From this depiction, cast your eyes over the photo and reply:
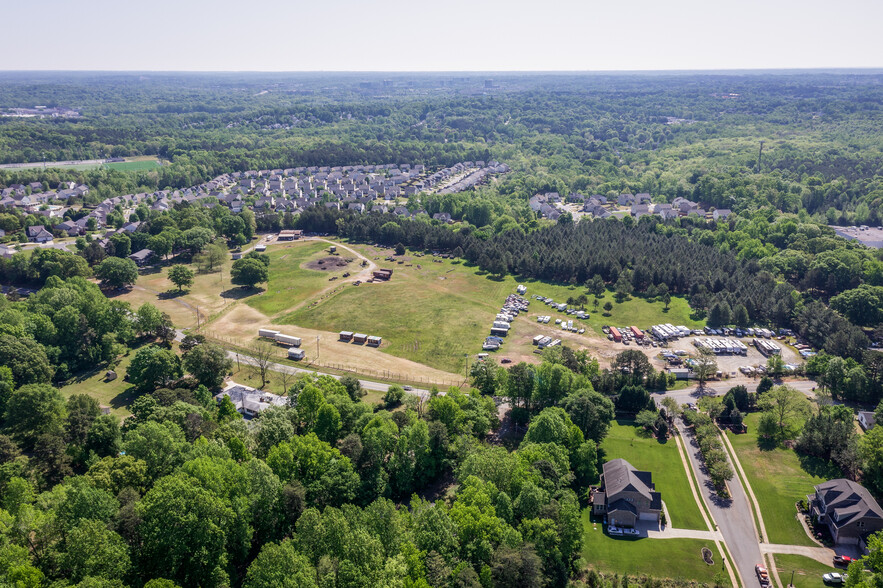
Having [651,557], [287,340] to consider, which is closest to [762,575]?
[651,557]

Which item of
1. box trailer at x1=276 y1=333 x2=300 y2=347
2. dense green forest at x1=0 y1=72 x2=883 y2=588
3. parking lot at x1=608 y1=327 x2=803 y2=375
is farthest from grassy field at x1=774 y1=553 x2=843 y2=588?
box trailer at x1=276 y1=333 x2=300 y2=347

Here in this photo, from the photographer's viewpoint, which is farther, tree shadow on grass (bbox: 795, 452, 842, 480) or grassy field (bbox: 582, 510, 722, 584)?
tree shadow on grass (bbox: 795, 452, 842, 480)

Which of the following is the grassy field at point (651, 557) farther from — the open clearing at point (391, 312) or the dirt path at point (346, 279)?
the dirt path at point (346, 279)

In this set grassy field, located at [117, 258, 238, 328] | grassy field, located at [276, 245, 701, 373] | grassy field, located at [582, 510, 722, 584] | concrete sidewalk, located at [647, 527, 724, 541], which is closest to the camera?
grassy field, located at [582, 510, 722, 584]

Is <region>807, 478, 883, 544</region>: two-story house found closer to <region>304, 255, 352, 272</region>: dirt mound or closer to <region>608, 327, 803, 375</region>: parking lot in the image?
<region>608, 327, 803, 375</region>: parking lot

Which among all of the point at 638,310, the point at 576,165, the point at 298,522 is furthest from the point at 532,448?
the point at 576,165
